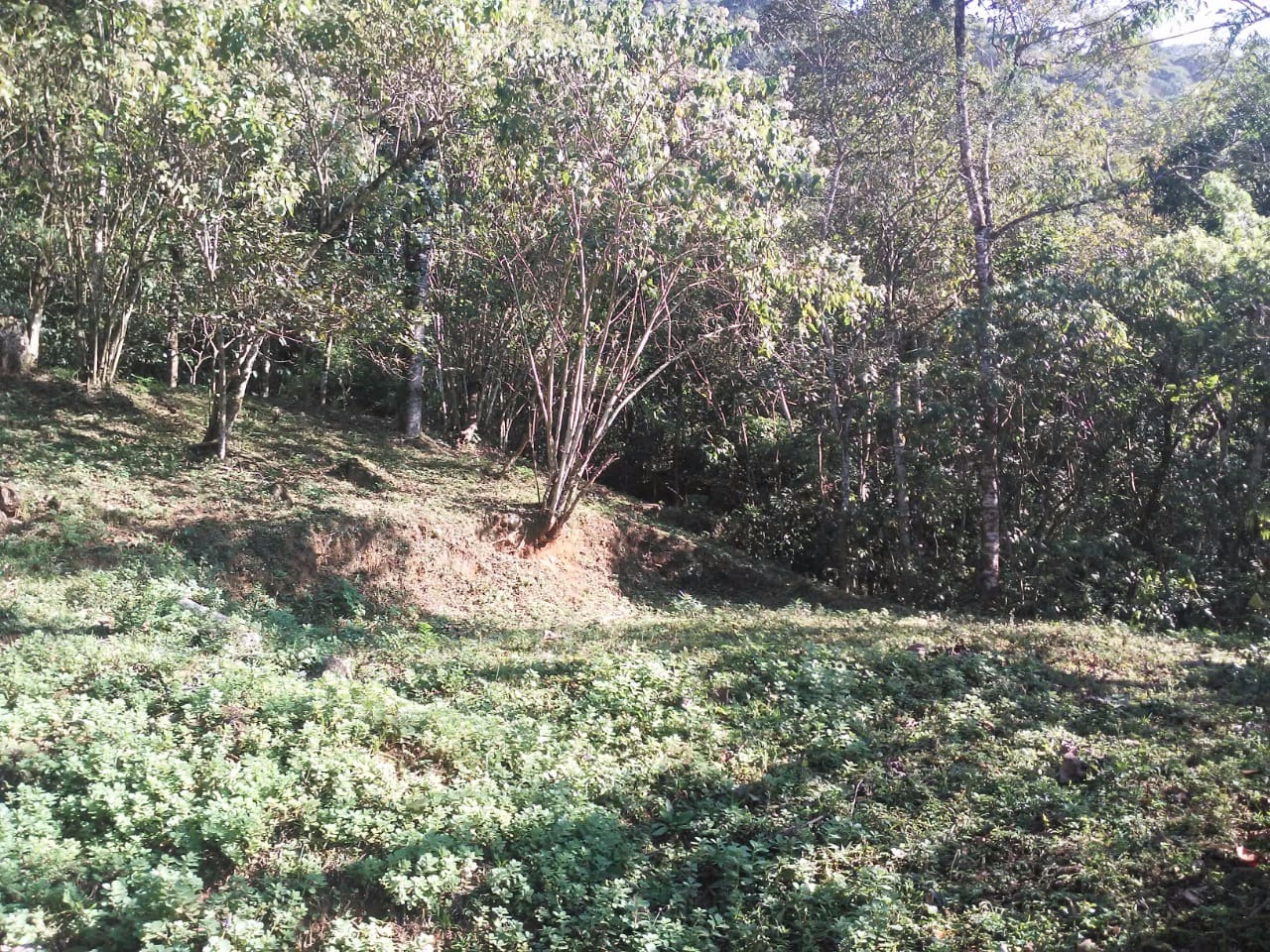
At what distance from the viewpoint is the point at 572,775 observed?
475cm

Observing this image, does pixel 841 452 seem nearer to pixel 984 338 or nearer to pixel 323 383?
pixel 984 338

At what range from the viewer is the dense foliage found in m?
8.41

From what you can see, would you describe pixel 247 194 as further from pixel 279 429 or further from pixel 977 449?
pixel 977 449

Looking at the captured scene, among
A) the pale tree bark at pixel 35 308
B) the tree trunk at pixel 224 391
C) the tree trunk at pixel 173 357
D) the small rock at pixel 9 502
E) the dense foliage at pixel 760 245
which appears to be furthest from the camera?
the tree trunk at pixel 173 357

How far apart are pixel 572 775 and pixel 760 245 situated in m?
5.84

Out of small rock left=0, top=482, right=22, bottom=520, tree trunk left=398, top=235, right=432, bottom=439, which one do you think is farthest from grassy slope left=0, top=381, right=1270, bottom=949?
tree trunk left=398, top=235, right=432, bottom=439

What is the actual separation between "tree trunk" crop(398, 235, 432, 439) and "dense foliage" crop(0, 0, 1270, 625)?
0.09 m

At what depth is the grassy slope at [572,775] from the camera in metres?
3.73

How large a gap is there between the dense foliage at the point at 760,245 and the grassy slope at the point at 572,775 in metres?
2.82

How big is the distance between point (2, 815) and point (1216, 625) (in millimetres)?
11731

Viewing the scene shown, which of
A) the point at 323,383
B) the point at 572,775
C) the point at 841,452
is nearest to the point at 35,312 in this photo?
the point at 323,383

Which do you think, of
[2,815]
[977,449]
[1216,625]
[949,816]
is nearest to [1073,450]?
[977,449]

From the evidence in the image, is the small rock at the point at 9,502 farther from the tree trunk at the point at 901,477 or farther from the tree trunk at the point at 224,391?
the tree trunk at the point at 901,477

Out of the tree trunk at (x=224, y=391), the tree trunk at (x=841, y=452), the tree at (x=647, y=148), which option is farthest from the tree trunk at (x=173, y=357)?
the tree trunk at (x=841, y=452)
